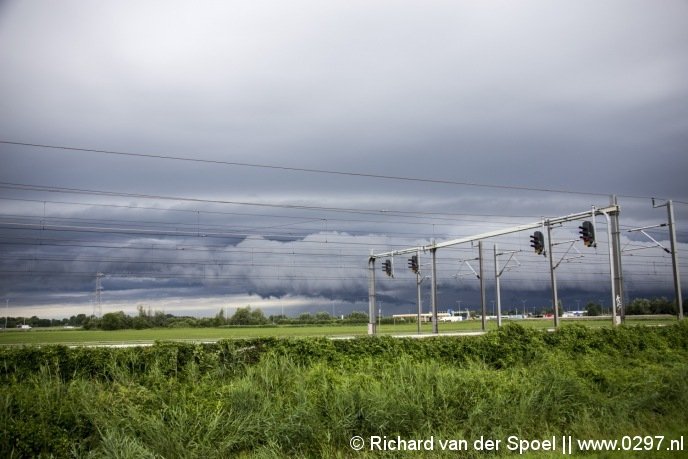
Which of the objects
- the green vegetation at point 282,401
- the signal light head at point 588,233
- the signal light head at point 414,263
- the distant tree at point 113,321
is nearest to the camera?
the green vegetation at point 282,401

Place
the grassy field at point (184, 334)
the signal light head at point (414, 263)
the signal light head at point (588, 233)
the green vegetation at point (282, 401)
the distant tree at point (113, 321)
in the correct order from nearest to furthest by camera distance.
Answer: the green vegetation at point (282, 401) → the signal light head at point (588, 233) → the grassy field at point (184, 334) → the signal light head at point (414, 263) → the distant tree at point (113, 321)

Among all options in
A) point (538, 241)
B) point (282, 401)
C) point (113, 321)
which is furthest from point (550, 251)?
point (113, 321)

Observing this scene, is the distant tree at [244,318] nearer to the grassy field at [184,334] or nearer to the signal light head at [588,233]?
the grassy field at [184,334]

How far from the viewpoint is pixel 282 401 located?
1148cm

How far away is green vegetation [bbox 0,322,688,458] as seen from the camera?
979cm

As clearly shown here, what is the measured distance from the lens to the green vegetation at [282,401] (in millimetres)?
9789

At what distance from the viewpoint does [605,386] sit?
1425 centimetres

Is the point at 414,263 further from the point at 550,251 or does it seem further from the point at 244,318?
the point at 244,318

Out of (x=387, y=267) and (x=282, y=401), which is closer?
(x=282, y=401)

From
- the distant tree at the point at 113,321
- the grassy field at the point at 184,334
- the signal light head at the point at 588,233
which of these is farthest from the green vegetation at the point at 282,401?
the distant tree at the point at 113,321

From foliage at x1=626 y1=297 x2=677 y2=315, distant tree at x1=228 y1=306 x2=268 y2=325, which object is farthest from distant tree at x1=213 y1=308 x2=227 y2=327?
foliage at x1=626 y1=297 x2=677 y2=315

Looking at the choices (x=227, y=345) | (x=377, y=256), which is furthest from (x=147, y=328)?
(x=227, y=345)

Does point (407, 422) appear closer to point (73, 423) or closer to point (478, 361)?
point (73, 423)

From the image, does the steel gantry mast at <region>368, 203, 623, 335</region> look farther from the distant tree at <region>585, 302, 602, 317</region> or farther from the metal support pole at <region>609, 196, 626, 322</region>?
the distant tree at <region>585, 302, 602, 317</region>
